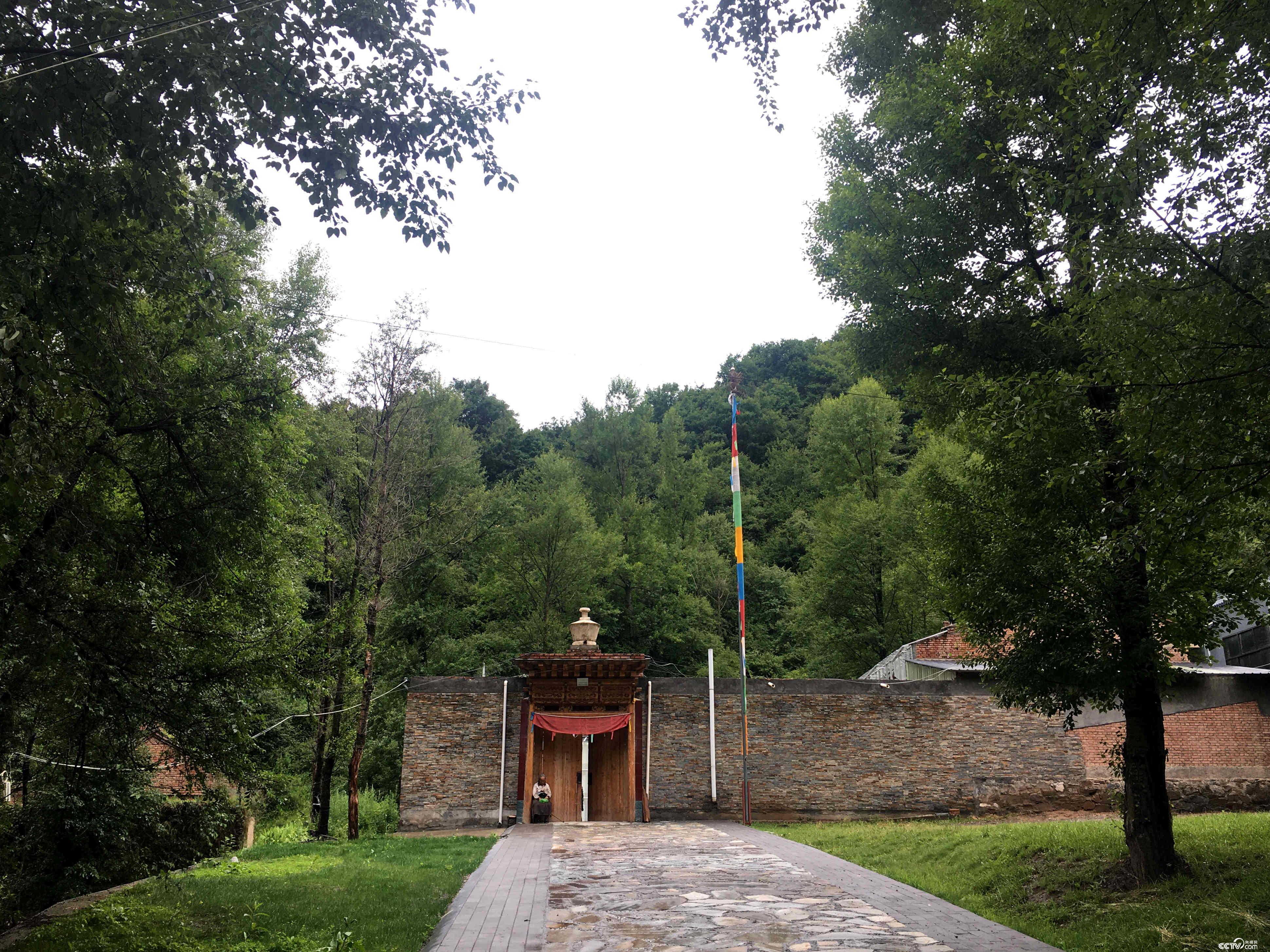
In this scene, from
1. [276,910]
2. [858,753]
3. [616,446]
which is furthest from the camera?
[616,446]

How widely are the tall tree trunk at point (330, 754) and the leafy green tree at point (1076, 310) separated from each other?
1233cm

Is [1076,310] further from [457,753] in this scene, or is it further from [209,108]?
[457,753]

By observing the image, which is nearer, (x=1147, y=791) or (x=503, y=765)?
(x=1147, y=791)

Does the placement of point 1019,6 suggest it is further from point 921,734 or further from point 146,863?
point 921,734

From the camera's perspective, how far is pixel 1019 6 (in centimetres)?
759

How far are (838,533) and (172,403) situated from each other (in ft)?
81.4

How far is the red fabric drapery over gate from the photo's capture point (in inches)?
704

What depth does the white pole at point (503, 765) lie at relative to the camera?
17.6m

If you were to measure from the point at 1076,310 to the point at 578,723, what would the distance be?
13395 millimetres

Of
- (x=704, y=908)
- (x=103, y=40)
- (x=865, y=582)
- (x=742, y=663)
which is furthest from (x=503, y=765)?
(x=865, y=582)

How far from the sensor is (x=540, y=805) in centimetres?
1733

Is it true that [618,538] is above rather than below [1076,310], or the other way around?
above

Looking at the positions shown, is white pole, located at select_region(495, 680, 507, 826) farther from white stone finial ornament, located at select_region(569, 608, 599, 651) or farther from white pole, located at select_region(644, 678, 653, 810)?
white pole, located at select_region(644, 678, 653, 810)

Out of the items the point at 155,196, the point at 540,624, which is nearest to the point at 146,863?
A: the point at 155,196
